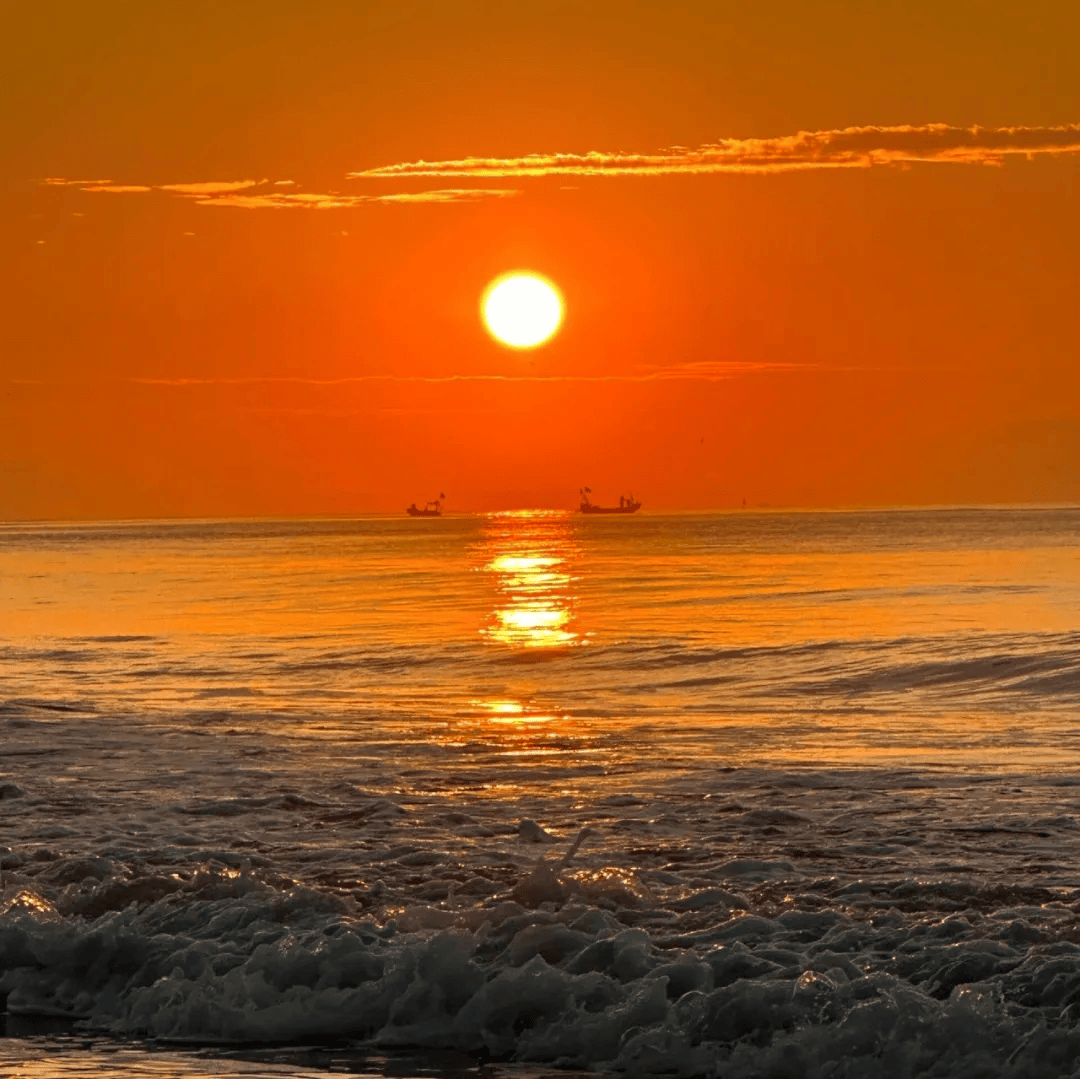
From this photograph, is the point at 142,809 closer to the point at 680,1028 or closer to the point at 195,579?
the point at 680,1028

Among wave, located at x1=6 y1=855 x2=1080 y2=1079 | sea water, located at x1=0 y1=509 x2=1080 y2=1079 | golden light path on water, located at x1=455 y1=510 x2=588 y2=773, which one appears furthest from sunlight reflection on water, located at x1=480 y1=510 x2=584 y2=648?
wave, located at x1=6 y1=855 x2=1080 y2=1079

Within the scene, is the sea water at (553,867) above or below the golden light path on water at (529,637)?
below

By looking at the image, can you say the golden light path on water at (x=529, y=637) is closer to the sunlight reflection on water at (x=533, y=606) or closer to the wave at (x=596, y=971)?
the sunlight reflection on water at (x=533, y=606)

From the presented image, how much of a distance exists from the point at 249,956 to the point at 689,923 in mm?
2889

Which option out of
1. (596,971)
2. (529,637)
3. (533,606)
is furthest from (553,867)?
(533,606)

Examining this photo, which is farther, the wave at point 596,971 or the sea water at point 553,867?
the sea water at point 553,867

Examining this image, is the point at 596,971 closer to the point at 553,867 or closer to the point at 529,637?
the point at 553,867

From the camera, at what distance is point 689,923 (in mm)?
10211

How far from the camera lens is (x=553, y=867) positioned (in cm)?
1121

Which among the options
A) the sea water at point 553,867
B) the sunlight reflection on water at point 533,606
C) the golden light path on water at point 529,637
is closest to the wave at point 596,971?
the sea water at point 553,867

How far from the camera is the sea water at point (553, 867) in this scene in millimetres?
8766

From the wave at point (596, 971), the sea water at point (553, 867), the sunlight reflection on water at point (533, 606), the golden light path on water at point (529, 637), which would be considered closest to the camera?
the wave at point (596, 971)

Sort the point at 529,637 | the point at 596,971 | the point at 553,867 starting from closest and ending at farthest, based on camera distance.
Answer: the point at 596,971, the point at 553,867, the point at 529,637

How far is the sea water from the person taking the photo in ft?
28.8
